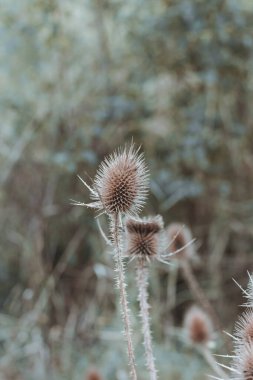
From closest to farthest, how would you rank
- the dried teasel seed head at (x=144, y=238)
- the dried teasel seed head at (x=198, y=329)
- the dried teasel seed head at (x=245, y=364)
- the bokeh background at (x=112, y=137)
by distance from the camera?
the dried teasel seed head at (x=245, y=364)
the dried teasel seed head at (x=144, y=238)
the dried teasel seed head at (x=198, y=329)
the bokeh background at (x=112, y=137)

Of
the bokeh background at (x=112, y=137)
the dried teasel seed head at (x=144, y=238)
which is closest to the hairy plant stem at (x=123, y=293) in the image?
the dried teasel seed head at (x=144, y=238)

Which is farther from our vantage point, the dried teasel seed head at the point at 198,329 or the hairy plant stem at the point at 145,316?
the dried teasel seed head at the point at 198,329

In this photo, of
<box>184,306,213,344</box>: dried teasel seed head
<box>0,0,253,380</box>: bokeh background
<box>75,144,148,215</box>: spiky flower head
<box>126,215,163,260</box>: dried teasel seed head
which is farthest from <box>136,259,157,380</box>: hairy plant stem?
<box>0,0,253,380</box>: bokeh background

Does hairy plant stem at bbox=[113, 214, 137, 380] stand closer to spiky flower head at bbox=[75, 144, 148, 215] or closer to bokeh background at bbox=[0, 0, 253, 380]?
spiky flower head at bbox=[75, 144, 148, 215]

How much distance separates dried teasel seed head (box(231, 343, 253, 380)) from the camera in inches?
41.7

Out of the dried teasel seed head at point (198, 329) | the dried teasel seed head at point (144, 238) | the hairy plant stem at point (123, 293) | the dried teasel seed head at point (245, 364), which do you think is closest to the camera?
the dried teasel seed head at point (245, 364)

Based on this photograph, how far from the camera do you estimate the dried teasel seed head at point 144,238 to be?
1605mm

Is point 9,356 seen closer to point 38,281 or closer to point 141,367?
point 38,281

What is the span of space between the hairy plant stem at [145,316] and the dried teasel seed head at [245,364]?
0.28 meters

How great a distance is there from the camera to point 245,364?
1074 millimetres

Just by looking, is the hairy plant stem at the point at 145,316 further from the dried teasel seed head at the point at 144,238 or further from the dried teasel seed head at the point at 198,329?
the dried teasel seed head at the point at 198,329

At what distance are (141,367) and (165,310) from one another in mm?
625

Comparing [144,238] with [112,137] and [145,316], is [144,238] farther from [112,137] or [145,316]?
[112,137]

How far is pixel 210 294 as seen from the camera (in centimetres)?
385
